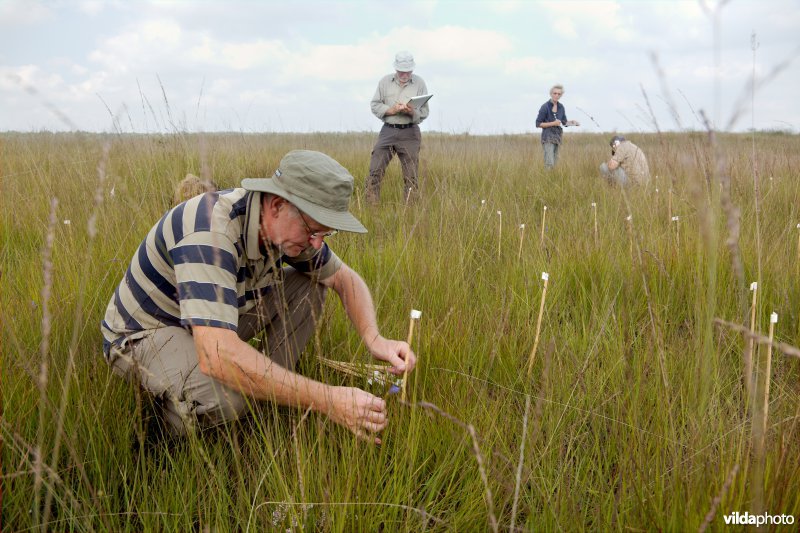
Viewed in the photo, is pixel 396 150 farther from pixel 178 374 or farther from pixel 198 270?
pixel 198 270

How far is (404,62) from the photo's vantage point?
6.90 meters

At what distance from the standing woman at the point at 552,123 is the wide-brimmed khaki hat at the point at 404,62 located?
286 centimetres

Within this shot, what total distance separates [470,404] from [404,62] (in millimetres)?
5538

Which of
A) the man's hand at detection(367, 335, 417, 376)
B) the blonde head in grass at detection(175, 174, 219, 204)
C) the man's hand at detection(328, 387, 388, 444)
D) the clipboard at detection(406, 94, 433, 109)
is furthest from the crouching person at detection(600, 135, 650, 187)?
the man's hand at detection(328, 387, 388, 444)

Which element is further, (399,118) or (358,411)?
(399,118)

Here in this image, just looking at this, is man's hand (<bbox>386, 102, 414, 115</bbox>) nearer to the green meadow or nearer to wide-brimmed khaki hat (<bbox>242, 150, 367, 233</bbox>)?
the green meadow

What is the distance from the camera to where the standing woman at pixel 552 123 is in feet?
30.1

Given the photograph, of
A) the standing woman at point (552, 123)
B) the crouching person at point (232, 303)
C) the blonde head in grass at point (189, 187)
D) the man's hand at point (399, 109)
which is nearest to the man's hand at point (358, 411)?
the crouching person at point (232, 303)

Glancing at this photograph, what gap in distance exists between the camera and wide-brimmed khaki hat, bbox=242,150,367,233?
203cm

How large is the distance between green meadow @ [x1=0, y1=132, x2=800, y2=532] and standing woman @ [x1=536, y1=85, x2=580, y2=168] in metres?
5.07

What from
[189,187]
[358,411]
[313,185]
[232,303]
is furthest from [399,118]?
[358,411]

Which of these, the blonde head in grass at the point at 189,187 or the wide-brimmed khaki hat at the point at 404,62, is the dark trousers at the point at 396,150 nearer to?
the wide-brimmed khaki hat at the point at 404,62

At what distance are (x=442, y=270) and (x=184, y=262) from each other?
1.60 metres

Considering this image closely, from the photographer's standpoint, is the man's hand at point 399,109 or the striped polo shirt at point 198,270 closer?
the striped polo shirt at point 198,270
